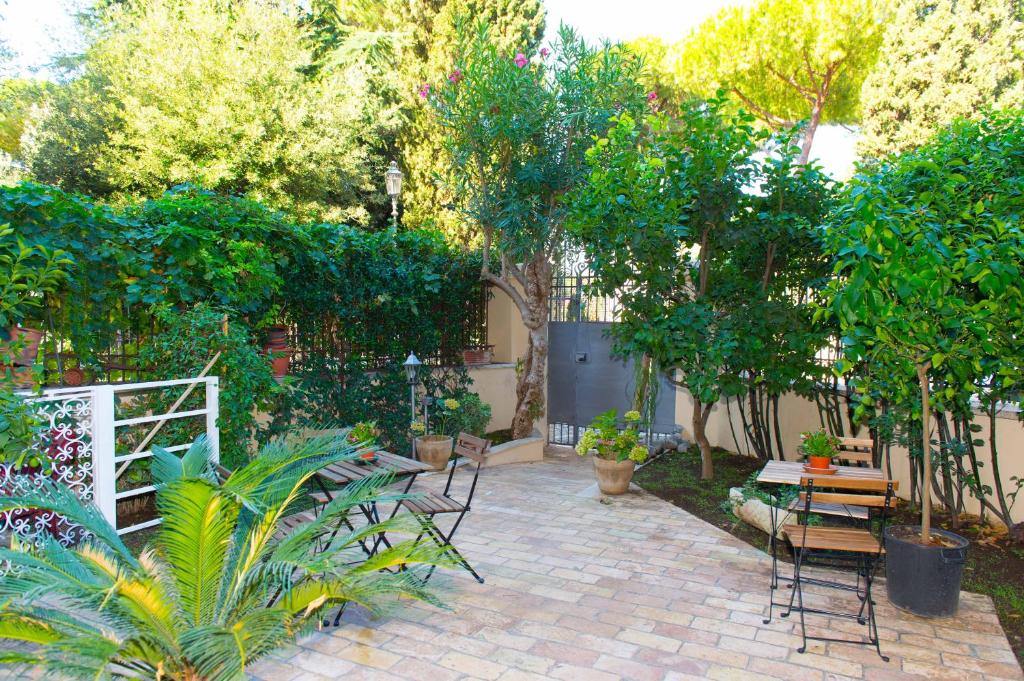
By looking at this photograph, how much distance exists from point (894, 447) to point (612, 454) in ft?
8.62

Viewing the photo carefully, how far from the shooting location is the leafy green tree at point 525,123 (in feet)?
24.7

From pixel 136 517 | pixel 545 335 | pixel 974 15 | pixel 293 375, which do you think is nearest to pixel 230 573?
pixel 136 517

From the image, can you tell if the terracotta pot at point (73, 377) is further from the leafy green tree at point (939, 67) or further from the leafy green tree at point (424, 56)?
the leafy green tree at point (939, 67)

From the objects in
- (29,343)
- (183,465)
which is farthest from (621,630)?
(29,343)

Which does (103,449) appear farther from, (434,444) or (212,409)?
(434,444)

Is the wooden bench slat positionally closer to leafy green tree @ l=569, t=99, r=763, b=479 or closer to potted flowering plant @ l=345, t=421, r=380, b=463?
leafy green tree @ l=569, t=99, r=763, b=479

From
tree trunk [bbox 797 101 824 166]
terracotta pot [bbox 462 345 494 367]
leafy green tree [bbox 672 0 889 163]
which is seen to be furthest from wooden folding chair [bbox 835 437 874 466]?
tree trunk [bbox 797 101 824 166]

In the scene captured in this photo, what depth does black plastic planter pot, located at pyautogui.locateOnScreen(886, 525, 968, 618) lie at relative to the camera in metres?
3.70

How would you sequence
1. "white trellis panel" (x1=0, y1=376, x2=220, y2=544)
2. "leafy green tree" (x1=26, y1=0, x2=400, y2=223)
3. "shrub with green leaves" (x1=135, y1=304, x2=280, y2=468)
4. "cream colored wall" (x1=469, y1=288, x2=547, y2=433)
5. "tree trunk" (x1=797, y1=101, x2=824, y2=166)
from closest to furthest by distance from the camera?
"white trellis panel" (x1=0, y1=376, x2=220, y2=544) → "shrub with green leaves" (x1=135, y1=304, x2=280, y2=468) → "cream colored wall" (x1=469, y1=288, x2=547, y2=433) → "leafy green tree" (x1=26, y1=0, x2=400, y2=223) → "tree trunk" (x1=797, y1=101, x2=824, y2=166)

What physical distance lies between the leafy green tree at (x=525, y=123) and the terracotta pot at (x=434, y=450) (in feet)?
7.90

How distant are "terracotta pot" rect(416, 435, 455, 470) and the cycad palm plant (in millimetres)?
4048

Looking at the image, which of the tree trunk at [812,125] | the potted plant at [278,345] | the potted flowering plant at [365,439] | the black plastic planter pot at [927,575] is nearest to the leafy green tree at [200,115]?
the potted plant at [278,345]

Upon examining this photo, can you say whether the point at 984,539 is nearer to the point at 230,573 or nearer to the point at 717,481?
the point at 717,481

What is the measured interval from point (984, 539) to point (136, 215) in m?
7.06
